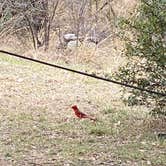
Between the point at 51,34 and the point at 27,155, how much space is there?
8728mm

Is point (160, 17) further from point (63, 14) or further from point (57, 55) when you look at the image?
point (63, 14)

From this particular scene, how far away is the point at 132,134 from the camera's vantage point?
21.7 ft

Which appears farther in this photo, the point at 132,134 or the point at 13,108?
the point at 13,108

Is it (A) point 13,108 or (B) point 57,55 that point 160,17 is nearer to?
(A) point 13,108

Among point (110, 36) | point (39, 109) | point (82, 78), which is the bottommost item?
point (39, 109)

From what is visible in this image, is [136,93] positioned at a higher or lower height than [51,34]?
lower

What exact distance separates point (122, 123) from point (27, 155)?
1.94m

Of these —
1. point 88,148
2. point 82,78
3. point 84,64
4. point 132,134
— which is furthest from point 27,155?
point 84,64

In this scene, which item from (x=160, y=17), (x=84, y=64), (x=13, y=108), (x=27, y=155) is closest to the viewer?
(x=27, y=155)

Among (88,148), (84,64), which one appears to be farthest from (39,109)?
(84,64)

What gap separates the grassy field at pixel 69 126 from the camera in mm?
5605

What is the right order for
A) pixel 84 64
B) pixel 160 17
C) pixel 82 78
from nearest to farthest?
pixel 160 17
pixel 82 78
pixel 84 64

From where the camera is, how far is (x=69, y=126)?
22.9 feet

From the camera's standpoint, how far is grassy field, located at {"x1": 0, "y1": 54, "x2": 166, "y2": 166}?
5.61 metres
